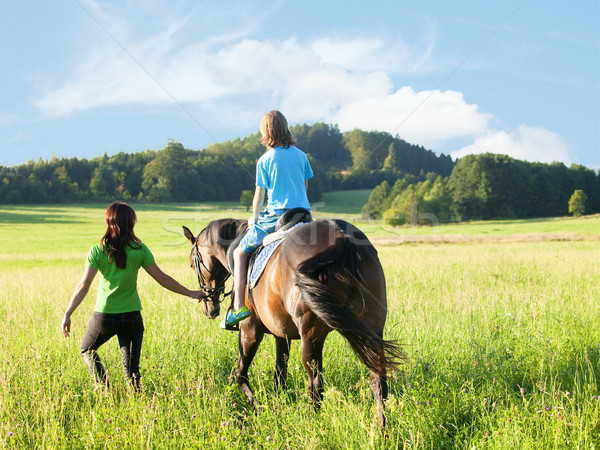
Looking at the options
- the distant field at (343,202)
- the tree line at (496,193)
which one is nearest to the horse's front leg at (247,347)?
the distant field at (343,202)

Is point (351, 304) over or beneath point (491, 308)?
over

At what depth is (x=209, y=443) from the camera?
3457 mm

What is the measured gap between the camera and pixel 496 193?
80.1 metres

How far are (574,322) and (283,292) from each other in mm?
4906

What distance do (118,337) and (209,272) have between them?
1662 millimetres

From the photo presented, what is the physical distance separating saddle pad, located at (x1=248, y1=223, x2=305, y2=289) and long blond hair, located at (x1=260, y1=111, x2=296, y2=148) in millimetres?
874

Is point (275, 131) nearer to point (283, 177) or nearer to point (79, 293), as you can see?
point (283, 177)

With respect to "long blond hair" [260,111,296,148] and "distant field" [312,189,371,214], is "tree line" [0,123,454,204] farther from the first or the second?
"long blond hair" [260,111,296,148]

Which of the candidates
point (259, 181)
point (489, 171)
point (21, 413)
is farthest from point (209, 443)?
point (489, 171)

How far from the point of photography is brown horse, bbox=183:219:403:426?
3352 millimetres

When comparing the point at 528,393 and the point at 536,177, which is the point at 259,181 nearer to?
the point at 528,393

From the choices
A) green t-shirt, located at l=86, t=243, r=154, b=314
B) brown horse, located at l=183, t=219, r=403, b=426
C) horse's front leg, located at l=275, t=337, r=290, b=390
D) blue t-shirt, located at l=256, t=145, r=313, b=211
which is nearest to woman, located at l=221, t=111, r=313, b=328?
blue t-shirt, located at l=256, t=145, r=313, b=211

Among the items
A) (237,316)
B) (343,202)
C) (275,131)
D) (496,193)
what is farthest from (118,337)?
(343,202)

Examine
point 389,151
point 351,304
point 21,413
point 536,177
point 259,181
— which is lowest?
point 21,413
